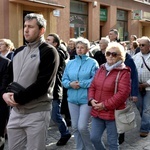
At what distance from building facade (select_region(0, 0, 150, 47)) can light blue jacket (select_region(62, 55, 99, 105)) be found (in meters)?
9.79

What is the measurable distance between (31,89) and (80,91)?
1.51 metres

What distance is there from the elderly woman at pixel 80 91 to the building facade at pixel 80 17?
32.1 ft

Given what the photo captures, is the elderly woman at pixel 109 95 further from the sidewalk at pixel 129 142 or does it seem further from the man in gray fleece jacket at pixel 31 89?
the sidewalk at pixel 129 142

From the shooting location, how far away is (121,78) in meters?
3.94

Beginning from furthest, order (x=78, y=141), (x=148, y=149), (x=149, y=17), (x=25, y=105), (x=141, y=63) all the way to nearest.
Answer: (x=149, y=17) → (x=141, y=63) → (x=148, y=149) → (x=78, y=141) → (x=25, y=105)

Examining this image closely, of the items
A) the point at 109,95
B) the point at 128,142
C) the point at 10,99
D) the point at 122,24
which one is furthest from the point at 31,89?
the point at 122,24

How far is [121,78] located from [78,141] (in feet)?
3.94

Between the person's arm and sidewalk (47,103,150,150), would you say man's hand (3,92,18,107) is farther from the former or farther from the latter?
sidewalk (47,103,150,150)

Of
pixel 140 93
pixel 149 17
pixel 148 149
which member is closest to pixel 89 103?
pixel 148 149

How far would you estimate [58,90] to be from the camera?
5250 mm

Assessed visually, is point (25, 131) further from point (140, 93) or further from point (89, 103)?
point (140, 93)

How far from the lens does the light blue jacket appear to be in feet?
14.8

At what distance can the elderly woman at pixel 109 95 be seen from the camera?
392 centimetres

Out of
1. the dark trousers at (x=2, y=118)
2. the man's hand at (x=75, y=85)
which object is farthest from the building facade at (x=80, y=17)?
the man's hand at (x=75, y=85)
